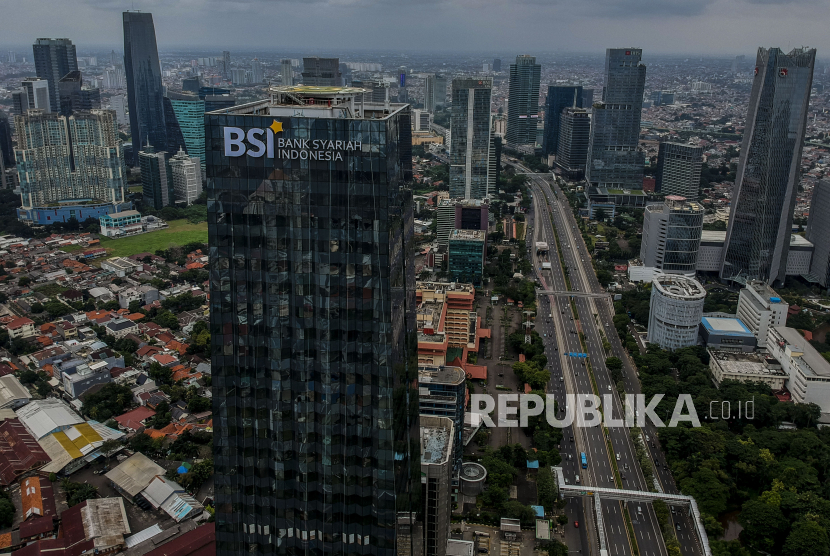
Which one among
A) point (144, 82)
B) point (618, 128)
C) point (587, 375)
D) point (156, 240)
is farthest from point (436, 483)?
point (144, 82)

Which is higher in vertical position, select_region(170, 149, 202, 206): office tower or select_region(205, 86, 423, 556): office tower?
select_region(205, 86, 423, 556): office tower

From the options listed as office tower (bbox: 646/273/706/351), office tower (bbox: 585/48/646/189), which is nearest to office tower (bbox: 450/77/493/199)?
office tower (bbox: 585/48/646/189)

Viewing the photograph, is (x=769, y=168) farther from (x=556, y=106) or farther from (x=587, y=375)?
(x=556, y=106)

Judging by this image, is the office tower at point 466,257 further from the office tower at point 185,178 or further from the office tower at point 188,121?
the office tower at point 188,121

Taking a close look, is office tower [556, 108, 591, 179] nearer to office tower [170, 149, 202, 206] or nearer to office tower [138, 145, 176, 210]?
office tower [170, 149, 202, 206]

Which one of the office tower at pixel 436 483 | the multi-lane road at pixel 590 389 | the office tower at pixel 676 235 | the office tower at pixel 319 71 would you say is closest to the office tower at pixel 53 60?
the office tower at pixel 319 71

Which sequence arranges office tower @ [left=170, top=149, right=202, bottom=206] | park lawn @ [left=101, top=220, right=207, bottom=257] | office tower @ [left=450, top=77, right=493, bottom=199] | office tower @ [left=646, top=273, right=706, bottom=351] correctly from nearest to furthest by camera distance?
office tower @ [left=646, top=273, right=706, bottom=351] < park lawn @ [left=101, top=220, right=207, bottom=257] < office tower @ [left=450, top=77, right=493, bottom=199] < office tower @ [left=170, top=149, right=202, bottom=206]
